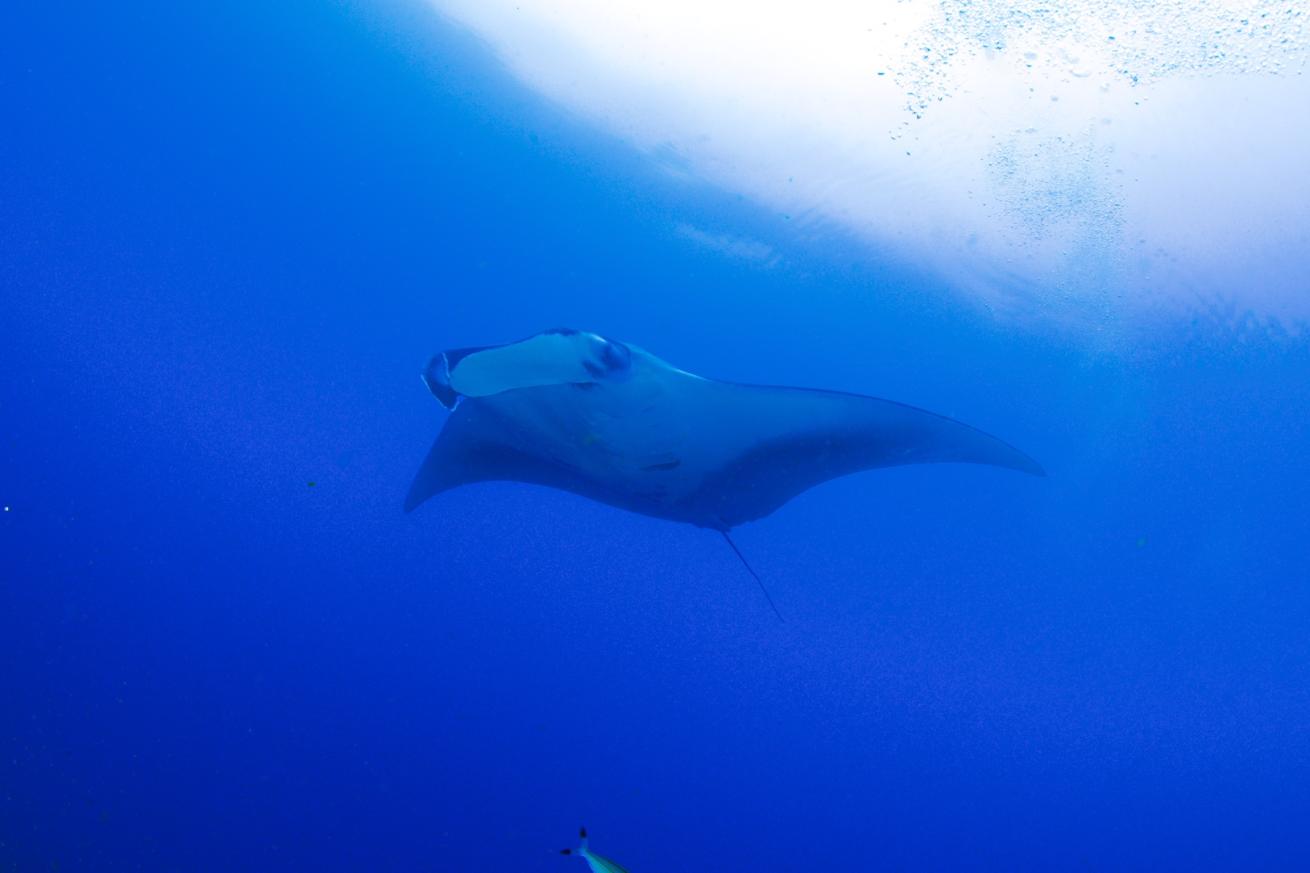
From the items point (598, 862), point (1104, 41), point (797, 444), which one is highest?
point (1104, 41)

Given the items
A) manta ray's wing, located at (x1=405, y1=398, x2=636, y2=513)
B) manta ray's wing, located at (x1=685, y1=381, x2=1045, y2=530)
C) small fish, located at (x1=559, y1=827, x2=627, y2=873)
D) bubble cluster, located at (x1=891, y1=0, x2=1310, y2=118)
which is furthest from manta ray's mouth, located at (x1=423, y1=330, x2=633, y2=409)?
bubble cluster, located at (x1=891, y1=0, x2=1310, y2=118)

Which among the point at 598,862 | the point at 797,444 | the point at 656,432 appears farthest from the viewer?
the point at 797,444

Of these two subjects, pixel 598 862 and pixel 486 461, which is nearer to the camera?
pixel 598 862

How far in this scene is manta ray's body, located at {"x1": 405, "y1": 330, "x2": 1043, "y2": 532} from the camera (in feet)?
8.51

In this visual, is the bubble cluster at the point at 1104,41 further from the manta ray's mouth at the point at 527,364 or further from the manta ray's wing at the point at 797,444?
the manta ray's mouth at the point at 527,364

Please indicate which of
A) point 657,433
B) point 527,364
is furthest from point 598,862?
point 527,364

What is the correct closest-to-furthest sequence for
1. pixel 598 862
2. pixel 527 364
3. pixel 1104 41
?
1. pixel 527 364
2. pixel 598 862
3. pixel 1104 41

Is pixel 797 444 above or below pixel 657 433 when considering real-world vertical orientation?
above

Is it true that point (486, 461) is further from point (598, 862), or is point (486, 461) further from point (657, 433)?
point (598, 862)

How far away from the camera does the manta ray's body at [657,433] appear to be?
102 inches

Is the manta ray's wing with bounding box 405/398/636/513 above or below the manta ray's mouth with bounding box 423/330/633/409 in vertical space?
above

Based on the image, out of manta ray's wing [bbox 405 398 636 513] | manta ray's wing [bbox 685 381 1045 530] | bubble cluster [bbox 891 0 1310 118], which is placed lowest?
manta ray's wing [bbox 405 398 636 513]

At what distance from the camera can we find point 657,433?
10.2 ft

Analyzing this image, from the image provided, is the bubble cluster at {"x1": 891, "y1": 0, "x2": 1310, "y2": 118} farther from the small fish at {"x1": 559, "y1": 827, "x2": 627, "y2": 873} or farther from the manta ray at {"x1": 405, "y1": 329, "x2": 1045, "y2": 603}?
the small fish at {"x1": 559, "y1": 827, "x2": 627, "y2": 873}
